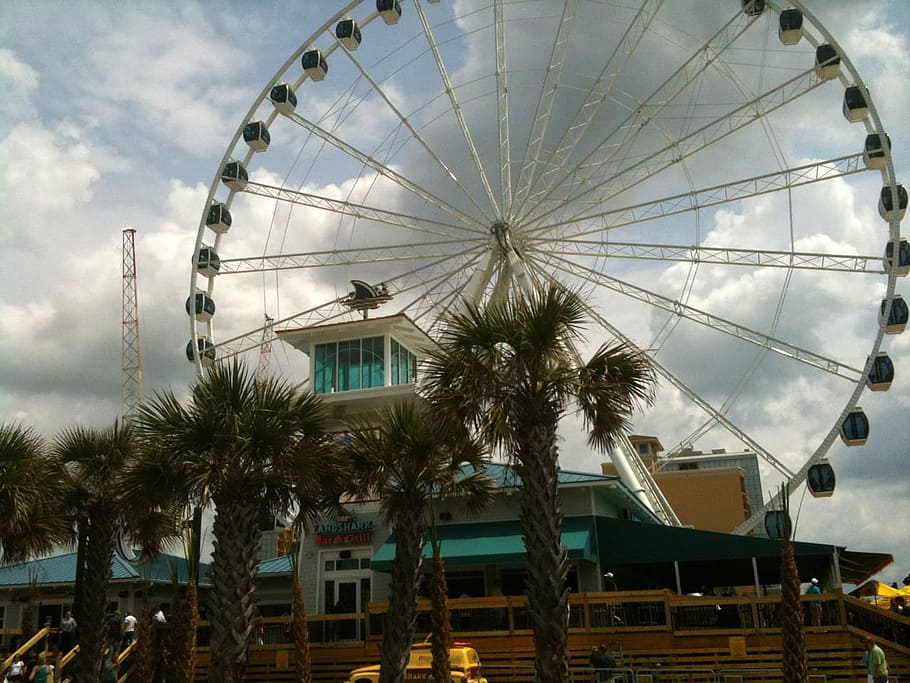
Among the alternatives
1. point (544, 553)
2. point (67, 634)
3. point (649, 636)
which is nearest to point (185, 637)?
point (67, 634)

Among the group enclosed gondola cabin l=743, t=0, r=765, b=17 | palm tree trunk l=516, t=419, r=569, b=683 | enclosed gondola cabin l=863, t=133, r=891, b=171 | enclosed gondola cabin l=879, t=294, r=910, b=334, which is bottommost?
palm tree trunk l=516, t=419, r=569, b=683

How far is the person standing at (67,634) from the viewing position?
2472cm

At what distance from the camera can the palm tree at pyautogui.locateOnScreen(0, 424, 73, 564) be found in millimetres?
20578

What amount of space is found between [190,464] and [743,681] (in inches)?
526

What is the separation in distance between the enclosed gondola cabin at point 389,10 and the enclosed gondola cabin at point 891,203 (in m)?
17.8

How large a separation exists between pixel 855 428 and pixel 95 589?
73.1 feet

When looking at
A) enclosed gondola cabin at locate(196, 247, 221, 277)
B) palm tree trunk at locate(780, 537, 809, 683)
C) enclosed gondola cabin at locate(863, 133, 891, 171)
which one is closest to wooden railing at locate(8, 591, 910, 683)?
palm tree trunk at locate(780, 537, 809, 683)

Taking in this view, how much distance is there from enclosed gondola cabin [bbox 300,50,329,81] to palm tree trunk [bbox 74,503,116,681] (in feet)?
61.3

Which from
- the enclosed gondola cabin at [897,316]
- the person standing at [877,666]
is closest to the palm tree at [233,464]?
the person standing at [877,666]

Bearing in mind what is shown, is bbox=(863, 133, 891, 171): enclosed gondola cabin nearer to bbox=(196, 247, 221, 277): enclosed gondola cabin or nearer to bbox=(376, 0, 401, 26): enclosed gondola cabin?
bbox=(376, 0, 401, 26): enclosed gondola cabin

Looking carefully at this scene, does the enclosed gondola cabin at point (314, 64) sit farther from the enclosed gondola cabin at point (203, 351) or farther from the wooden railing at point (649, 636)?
the wooden railing at point (649, 636)

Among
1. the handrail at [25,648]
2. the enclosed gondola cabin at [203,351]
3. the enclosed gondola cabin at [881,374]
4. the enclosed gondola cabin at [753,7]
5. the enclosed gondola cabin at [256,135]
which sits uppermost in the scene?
the enclosed gondola cabin at [753,7]

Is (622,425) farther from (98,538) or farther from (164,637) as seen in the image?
(164,637)

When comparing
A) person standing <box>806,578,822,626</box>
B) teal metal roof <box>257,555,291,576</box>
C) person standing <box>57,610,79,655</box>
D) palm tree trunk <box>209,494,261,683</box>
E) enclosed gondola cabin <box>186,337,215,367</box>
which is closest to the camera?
palm tree trunk <box>209,494,261,683</box>
